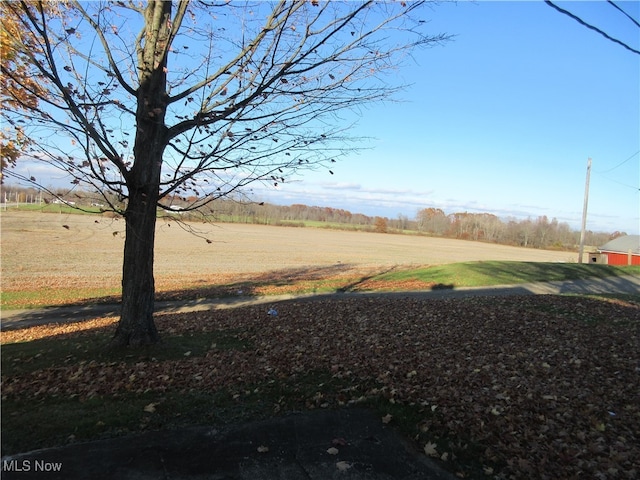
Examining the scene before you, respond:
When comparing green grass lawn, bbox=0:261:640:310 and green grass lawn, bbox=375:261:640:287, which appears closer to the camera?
green grass lawn, bbox=0:261:640:310

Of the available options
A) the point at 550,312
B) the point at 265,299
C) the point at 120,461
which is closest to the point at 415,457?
the point at 120,461

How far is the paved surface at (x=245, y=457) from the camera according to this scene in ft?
10.8

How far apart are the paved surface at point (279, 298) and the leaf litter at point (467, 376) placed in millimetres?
5907

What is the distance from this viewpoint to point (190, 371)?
566cm

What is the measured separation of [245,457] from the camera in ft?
11.7

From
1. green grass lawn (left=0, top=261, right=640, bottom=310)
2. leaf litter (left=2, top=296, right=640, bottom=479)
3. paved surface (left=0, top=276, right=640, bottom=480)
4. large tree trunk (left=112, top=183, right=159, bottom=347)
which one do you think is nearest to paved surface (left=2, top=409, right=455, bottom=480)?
paved surface (left=0, top=276, right=640, bottom=480)

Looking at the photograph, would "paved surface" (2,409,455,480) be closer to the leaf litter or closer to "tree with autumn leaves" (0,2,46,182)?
the leaf litter

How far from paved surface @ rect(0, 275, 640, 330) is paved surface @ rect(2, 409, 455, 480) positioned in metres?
10.7

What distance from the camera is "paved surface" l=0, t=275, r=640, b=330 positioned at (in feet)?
43.5

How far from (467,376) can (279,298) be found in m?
11.9

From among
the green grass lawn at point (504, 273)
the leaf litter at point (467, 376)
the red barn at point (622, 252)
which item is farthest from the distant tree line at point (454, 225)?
the leaf litter at point (467, 376)

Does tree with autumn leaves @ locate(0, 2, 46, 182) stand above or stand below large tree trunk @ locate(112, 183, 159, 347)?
above

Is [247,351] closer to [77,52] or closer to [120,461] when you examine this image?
[120,461]

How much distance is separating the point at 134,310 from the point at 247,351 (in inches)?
73.9
